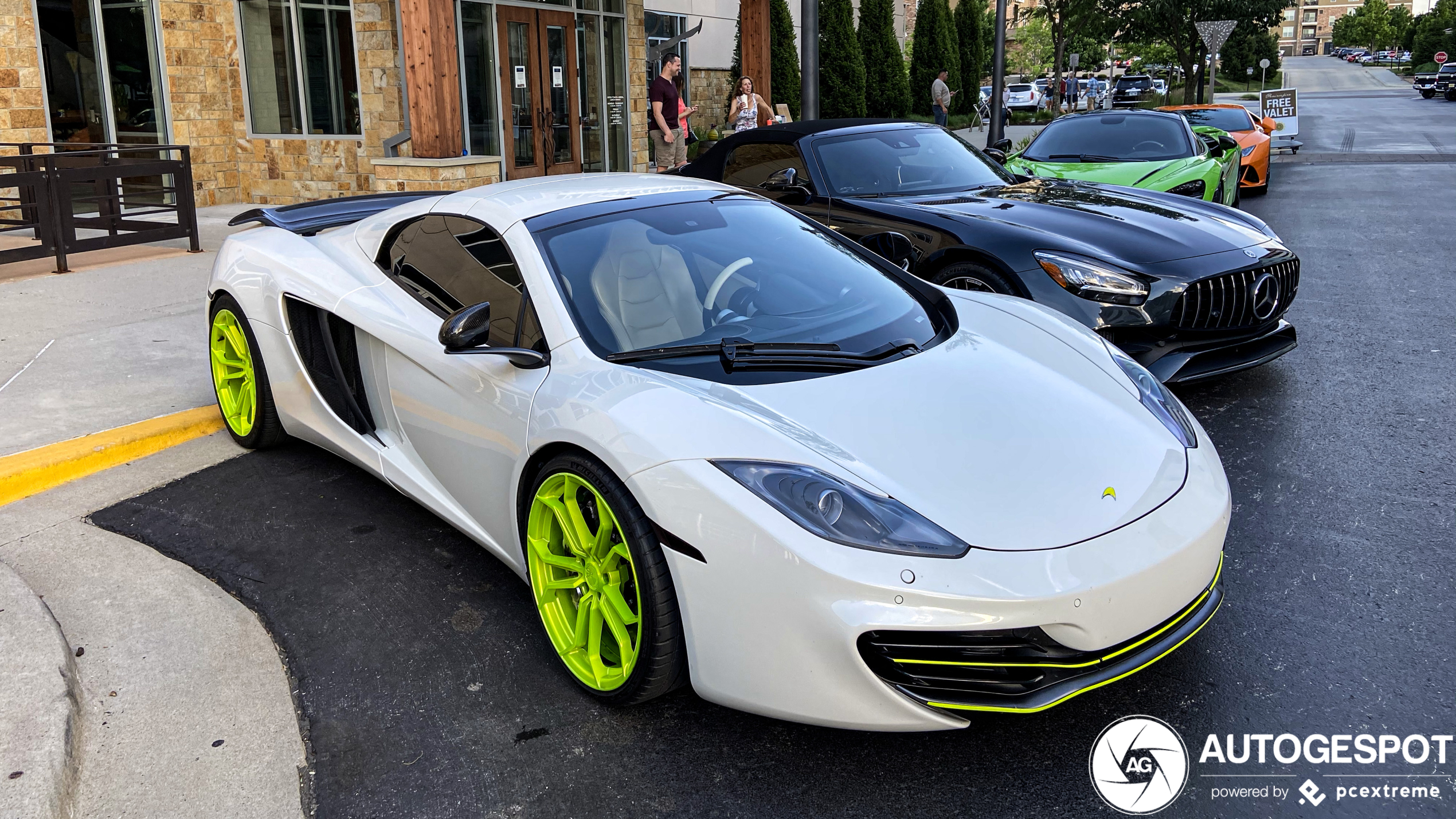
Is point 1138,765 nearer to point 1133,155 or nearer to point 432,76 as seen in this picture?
point 1133,155

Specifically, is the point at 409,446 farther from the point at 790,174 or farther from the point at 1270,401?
the point at 1270,401

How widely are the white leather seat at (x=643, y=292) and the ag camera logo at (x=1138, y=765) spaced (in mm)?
1607

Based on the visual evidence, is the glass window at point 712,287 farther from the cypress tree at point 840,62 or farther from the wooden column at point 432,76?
the cypress tree at point 840,62

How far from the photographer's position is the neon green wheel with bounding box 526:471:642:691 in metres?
2.92

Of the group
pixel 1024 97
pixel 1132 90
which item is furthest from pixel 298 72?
pixel 1132 90

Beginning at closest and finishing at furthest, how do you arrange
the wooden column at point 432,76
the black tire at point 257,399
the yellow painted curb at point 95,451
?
1. the yellow painted curb at point 95,451
2. the black tire at point 257,399
3. the wooden column at point 432,76

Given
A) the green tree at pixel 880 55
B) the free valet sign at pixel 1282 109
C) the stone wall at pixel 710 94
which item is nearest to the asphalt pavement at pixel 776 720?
the stone wall at pixel 710 94

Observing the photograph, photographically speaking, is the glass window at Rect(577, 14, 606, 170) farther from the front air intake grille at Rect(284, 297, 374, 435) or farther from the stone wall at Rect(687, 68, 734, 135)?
the front air intake grille at Rect(284, 297, 374, 435)

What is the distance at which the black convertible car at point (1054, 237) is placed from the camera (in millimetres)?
5289

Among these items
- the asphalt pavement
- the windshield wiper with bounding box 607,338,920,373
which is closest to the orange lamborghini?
the asphalt pavement

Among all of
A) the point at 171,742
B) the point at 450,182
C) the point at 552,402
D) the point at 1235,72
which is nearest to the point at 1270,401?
the point at 552,402

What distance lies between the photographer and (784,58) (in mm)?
26109

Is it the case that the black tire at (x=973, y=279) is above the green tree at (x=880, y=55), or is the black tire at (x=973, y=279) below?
below

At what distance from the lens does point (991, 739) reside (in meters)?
2.85
